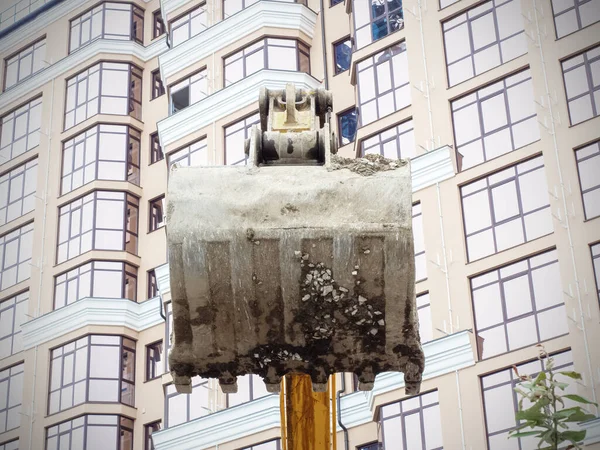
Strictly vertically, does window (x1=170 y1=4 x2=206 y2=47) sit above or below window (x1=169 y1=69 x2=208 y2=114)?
above

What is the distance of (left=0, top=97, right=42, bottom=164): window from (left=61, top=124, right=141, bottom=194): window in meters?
2.00

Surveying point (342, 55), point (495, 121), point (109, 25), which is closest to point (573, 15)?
point (495, 121)

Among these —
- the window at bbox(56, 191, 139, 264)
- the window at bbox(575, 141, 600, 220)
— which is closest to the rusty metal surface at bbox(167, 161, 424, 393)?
the window at bbox(575, 141, 600, 220)

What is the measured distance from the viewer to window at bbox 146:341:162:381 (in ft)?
128

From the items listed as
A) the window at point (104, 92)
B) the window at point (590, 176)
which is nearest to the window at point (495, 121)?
the window at point (590, 176)

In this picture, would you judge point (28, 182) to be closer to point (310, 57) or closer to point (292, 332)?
A: point (310, 57)

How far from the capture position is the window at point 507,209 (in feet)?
104

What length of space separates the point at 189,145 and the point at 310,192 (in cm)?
3109

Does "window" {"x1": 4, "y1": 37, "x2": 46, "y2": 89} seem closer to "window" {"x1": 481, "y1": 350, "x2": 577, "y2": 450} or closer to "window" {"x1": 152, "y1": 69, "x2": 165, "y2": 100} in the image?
"window" {"x1": 152, "y1": 69, "x2": 165, "y2": 100}

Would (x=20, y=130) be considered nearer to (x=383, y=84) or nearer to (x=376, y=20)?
(x=376, y=20)

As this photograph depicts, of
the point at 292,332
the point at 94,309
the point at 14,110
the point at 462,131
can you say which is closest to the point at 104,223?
the point at 94,309

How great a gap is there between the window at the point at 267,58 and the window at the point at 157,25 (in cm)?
514

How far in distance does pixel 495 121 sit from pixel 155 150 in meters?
13.8

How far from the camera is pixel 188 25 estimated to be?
4303 centimetres
